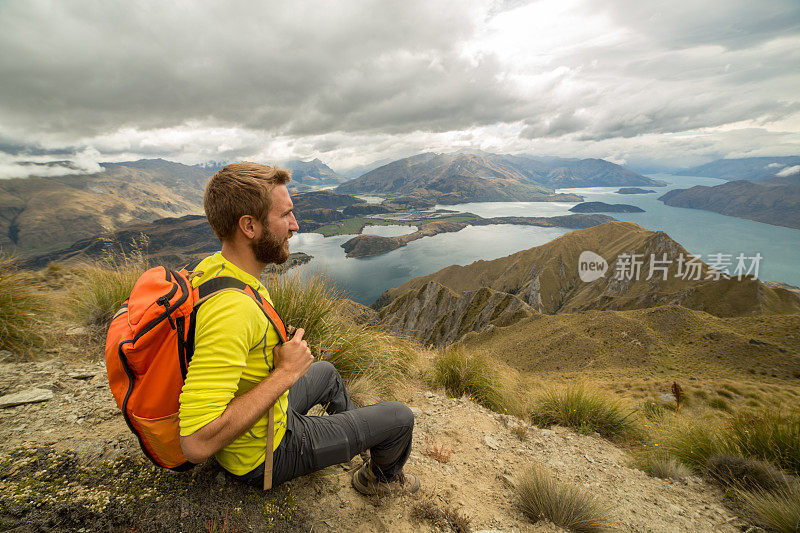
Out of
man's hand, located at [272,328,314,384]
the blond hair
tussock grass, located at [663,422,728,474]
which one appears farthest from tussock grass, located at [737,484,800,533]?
the blond hair

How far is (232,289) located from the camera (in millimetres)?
1696

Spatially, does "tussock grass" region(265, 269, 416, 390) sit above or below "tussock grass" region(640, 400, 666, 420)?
above

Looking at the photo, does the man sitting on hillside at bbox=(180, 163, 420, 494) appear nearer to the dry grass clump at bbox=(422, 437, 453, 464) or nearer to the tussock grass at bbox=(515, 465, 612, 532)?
the dry grass clump at bbox=(422, 437, 453, 464)

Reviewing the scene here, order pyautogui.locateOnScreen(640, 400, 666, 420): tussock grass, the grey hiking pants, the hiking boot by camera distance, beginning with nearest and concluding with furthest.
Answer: the grey hiking pants < the hiking boot < pyautogui.locateOnScreen(640, 400, 666, 420): tussock grass

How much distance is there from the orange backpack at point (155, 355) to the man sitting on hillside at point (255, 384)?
0.09 metres

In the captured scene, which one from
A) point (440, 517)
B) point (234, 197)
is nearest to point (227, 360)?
point (234, 197)

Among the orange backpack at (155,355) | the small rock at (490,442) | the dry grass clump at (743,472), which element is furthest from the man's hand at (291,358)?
the dry grass clump at (743,472)

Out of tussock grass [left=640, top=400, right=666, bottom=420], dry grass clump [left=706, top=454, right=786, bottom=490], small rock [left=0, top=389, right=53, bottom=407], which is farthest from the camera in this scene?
tussock grass [left=640, top=400, right=666, bottom=420]

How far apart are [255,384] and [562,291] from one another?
9936 centimetres

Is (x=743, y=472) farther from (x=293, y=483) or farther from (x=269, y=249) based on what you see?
(x=269, y=249)

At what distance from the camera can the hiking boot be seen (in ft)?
8.35

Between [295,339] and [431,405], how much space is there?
3.63m

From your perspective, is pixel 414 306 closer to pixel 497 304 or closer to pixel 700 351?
pixel 497 304

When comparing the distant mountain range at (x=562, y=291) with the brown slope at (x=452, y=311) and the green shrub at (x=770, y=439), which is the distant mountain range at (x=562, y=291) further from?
the green shrub at (x=770, y=439)
